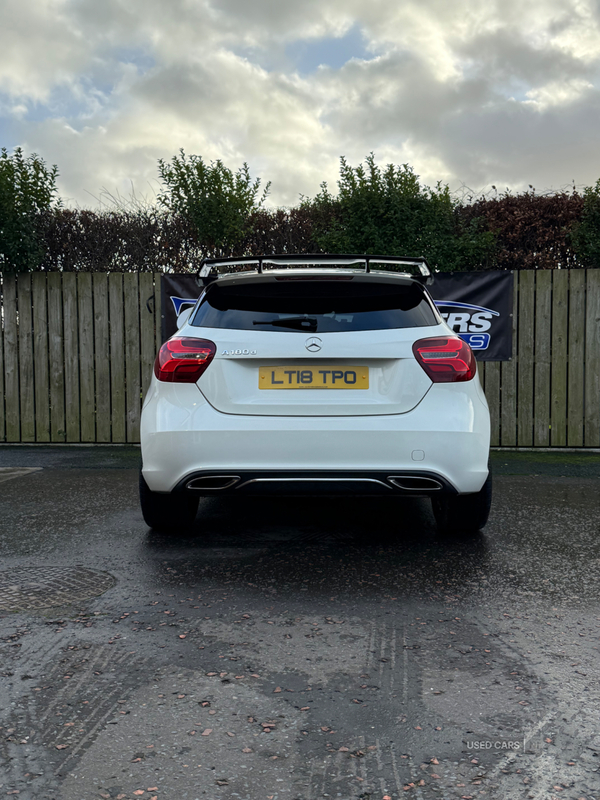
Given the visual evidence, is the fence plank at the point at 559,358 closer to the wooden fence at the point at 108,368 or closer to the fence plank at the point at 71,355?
the wooden fence at the point at 108,368

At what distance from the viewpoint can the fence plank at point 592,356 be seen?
8984 millimetres

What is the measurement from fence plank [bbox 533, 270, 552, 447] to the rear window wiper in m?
5.57

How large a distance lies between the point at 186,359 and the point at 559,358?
6.09 m

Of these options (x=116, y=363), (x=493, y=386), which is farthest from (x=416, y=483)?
(x=116, y=363)

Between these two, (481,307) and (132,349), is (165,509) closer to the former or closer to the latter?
(132,349)

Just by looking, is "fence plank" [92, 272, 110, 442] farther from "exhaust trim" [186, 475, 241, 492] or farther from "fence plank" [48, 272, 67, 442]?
"exhaust trim" [186, 475, 241, 492]

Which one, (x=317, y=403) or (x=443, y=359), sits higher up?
(x=443, y=359)

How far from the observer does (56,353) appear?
31.0 feet

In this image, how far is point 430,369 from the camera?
4.12 metres

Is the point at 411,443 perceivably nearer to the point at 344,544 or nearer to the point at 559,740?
the point at 344,544

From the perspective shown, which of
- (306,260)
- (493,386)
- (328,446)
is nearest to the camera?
(328,446)

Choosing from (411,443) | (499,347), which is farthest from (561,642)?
(499,347)

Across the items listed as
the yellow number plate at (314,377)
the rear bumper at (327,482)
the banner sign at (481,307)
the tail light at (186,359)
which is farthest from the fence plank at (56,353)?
the yellow number plate at (314,377)

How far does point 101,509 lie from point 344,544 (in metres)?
2.07
